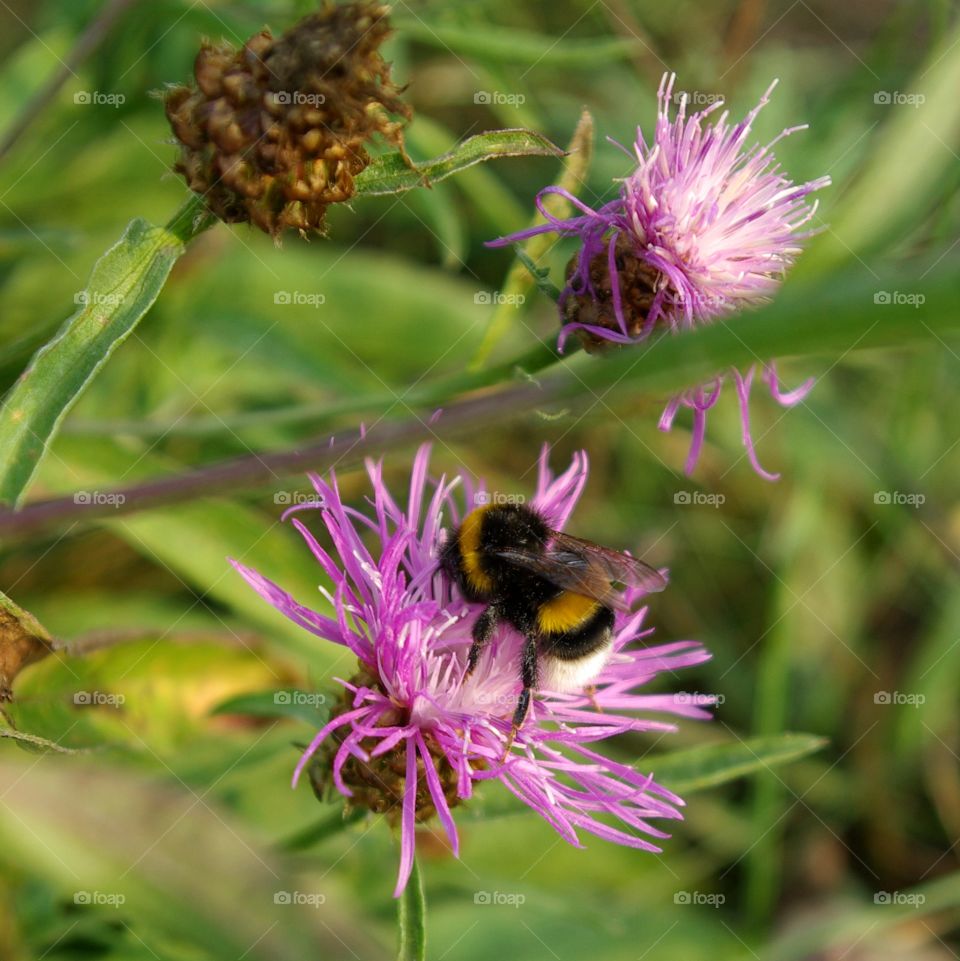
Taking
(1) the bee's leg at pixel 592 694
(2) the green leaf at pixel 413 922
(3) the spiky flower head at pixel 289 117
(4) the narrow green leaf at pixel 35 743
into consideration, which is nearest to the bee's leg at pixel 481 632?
(1) the bee's leg at pixel 592 694

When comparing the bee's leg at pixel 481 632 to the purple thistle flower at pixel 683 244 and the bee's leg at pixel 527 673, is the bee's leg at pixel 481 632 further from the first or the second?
the purple thistle flower at pixel 683 244

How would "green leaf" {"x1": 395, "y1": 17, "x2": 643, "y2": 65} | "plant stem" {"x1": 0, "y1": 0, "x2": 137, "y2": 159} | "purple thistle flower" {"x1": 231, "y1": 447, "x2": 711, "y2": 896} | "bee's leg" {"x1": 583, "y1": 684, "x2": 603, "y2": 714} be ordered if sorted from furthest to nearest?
"green leaf" {"x1": 395, "y1": 17, "x2": 643, "y2": 65} < "plant stem" {"x1": 0, "y1": 0, "x2": 137, "y2": 159} < "bee's leg" {"x1": 583, "y1": 684, "x2": 603, "y2": 714} < "purple thistle flower" {"x1": 231, "y1": 447, "x2": 711, "y2": 896}

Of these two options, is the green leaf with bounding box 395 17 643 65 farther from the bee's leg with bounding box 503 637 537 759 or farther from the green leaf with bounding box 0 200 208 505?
the bee's leg with bounding box 503 637 537 759

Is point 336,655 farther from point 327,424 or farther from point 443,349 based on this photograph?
point 443,349

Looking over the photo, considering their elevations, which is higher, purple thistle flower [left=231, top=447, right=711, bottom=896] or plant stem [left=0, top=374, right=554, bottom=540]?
plant stem [left=0, top=374, right=554, bottom=540]

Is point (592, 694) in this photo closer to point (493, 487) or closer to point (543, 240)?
point (543, 240)

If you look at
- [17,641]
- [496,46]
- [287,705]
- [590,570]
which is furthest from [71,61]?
[590,570]

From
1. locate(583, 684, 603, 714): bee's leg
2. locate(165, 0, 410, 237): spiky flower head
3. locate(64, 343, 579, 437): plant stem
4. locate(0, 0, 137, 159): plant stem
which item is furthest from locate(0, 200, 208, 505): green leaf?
locate(583, 684, 603, 714): bee's leg

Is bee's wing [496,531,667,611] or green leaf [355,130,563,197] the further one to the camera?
bee's wing [496,531,667,611]
